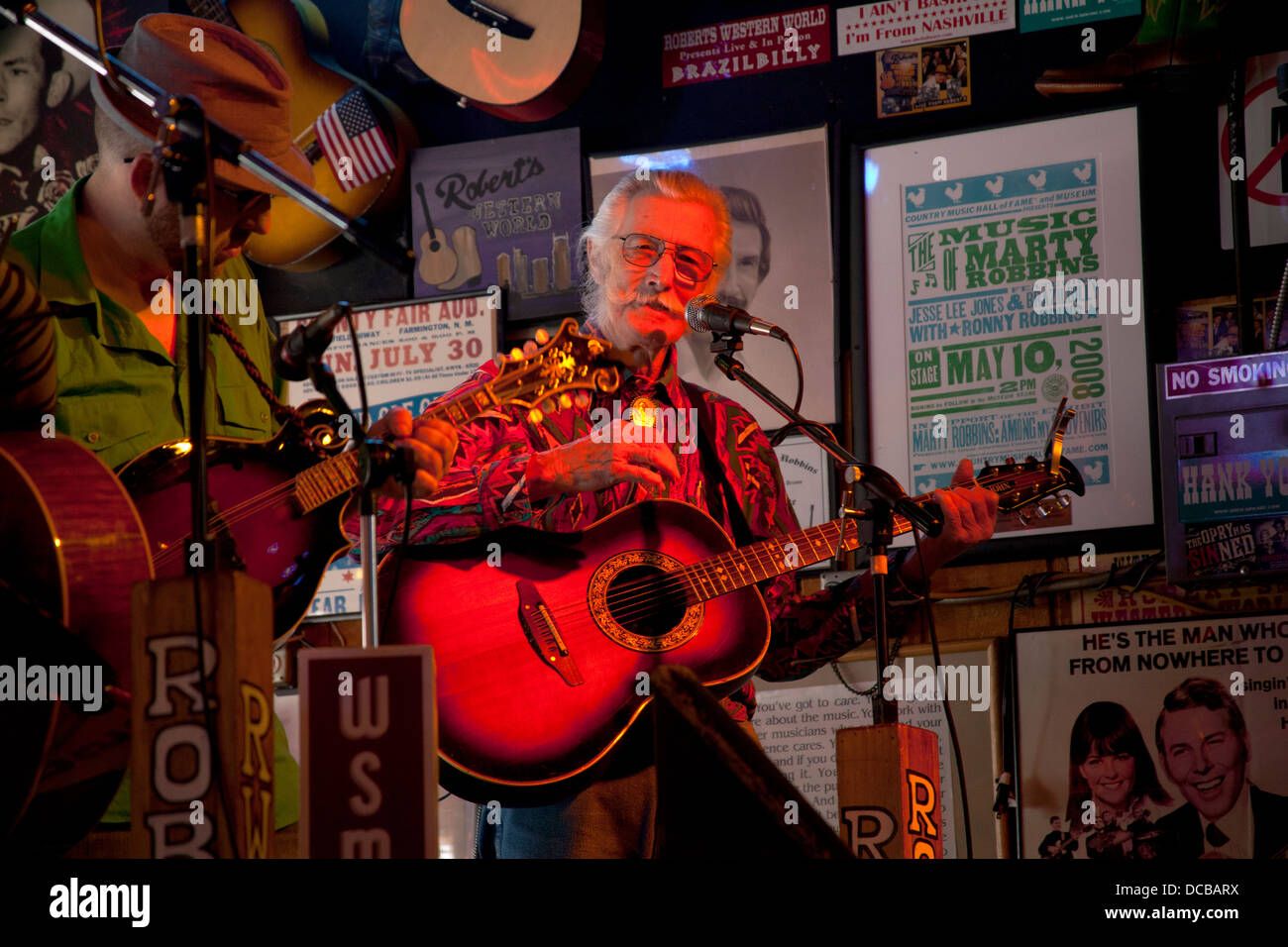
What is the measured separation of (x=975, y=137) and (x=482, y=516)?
6.87 ft

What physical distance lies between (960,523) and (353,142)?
2.63 metres

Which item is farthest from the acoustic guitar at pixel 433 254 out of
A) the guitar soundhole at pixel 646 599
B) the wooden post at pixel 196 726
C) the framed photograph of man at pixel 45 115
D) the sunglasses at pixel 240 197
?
the wooden post at pixel 196 726

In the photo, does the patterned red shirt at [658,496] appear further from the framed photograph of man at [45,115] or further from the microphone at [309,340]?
the framed photograph of man at [45,115]

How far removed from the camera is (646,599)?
289cm

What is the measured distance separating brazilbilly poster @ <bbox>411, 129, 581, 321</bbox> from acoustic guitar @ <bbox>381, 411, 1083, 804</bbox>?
165 cm

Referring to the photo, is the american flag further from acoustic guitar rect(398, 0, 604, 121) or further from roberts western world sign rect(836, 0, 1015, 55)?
roberts western world sign rect(836, 0, 1015, 55)

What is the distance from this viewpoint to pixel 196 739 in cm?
161

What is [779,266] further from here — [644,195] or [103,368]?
[103,368]

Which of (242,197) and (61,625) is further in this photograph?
(242,197)

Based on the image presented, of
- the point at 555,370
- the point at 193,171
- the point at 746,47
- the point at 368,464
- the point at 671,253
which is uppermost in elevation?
the point at 746,47

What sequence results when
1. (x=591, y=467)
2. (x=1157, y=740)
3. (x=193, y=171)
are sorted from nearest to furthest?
(x=193, y=171), (x=591, y=467), (x=1157, y=740)
